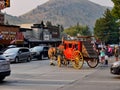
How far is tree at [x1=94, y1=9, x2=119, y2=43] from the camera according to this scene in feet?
412

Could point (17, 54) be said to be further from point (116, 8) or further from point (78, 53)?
point (116, 8)

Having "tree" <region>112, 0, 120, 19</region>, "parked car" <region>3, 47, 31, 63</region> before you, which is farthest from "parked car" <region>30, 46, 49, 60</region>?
"tree" <region>112, 0, 120, 19</region>

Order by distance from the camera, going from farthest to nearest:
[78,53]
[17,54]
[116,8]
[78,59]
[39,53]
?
1. [39,53]
2. [116,8]
3. [17,54]
4. [78,53]
5. [78,59]

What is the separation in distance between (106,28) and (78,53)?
98250mm

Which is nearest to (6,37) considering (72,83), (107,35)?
(72,83)

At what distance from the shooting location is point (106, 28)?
417 ft

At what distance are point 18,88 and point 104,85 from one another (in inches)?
142

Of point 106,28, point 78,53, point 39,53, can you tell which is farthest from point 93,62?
point 106,28

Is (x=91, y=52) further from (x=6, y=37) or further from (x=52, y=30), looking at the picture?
(x=52, y=30)

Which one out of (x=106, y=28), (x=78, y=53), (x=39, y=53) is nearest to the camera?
(x=78, y=53)

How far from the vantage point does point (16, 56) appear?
39.3m

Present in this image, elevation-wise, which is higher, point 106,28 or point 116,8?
point 106,28

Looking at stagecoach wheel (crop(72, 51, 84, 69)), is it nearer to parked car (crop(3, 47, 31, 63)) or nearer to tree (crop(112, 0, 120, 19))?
parked car (crop(3, 47, 31, 63))

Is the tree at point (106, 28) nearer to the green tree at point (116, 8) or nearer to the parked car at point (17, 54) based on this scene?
the green tree at point (116, 8)
